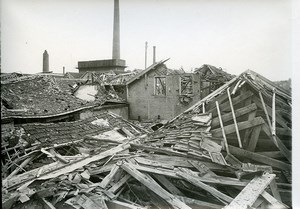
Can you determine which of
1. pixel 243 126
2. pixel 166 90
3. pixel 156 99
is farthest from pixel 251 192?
pixel 156 99

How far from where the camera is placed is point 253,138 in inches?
230

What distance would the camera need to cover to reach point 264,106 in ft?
19.1

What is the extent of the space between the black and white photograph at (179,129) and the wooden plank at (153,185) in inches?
0.7

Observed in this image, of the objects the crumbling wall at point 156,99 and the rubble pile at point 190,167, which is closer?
the rubble pile at point 190,167

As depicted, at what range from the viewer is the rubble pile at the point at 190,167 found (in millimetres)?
4227

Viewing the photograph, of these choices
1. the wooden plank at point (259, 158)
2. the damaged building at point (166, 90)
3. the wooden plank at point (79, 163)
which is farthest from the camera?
the damaged building at point (166, 90)

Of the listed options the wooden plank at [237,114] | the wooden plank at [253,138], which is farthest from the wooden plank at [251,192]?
the wooden plank at [237,114]

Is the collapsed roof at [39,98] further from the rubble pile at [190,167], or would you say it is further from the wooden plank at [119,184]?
the wooden plank at [119,184]

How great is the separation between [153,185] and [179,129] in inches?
120

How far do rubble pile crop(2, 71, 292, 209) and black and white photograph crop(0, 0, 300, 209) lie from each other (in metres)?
0.02

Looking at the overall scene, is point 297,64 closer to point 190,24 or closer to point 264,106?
point 264,106

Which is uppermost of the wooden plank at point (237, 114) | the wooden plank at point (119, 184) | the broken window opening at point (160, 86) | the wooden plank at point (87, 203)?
the broken window opening at point (160, 86)

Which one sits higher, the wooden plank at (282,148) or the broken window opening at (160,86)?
the broken window opening at (160,86)

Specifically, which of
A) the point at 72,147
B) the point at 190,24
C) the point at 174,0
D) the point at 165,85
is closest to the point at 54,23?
the point at 174,0
